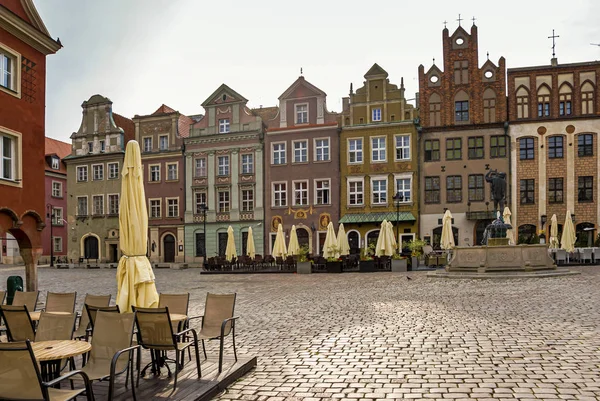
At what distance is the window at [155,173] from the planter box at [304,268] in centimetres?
2100

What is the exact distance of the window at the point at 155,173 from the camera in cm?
4638

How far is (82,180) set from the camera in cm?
4853

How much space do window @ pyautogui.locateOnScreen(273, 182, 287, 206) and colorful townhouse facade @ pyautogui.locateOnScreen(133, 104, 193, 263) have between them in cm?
814

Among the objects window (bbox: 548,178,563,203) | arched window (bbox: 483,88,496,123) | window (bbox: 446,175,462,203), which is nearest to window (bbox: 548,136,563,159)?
window (bbox: 548,178,563,203)

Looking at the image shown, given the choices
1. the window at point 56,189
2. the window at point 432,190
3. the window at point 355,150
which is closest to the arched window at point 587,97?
the window at point 432,190

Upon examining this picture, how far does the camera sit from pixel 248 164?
141 ft

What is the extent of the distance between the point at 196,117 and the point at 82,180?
463 inches

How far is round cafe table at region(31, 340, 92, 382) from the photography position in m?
5.43

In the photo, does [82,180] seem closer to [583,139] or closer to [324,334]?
[583,139]

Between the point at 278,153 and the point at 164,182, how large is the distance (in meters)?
10.6

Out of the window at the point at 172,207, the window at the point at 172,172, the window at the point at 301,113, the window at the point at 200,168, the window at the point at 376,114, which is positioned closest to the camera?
the window at the point at 376,114

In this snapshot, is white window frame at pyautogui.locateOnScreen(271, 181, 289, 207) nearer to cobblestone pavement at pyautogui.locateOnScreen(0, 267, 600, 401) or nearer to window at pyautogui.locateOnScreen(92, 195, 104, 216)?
window at pyautogui.locateOnScreen(92, 195, 104, 216)

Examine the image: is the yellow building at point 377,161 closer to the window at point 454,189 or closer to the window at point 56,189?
the window at point 454,189

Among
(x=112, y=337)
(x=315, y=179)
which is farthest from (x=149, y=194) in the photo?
(x=112, y=337)
